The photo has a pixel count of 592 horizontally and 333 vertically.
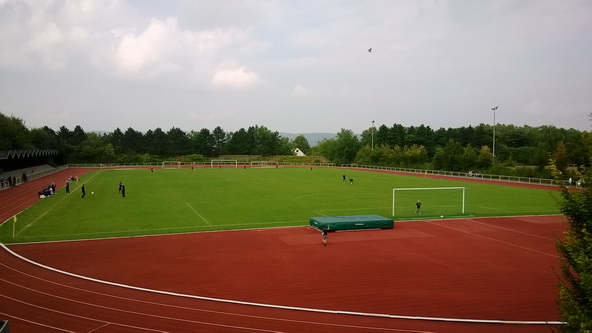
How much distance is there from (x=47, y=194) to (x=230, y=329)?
38.3m

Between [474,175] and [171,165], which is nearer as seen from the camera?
[474,175]

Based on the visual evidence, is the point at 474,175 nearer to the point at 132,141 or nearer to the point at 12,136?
the point at 12,136

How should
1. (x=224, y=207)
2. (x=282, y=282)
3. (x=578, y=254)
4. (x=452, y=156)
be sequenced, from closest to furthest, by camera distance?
(x=578, y=254) < (x=282, y=282) < (x=224, y=207) < (x=452, y=156)

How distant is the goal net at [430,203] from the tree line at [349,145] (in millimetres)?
24919

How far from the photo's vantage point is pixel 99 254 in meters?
20.9

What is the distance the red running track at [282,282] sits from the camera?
13297 mm

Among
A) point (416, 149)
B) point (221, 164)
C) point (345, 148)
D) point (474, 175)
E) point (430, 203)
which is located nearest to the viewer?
point (430, 203)

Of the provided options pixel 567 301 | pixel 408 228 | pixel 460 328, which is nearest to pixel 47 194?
pixel 408 228

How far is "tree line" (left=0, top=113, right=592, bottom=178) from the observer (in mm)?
74625

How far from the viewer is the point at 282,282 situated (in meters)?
17.1

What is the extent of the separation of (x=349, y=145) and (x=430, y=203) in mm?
84946

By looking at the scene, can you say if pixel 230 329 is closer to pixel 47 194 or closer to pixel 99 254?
pixel 99 254

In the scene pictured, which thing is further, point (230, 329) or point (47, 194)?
point (47, 194)

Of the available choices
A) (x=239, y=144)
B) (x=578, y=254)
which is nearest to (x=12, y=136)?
(x=239, y=144)
